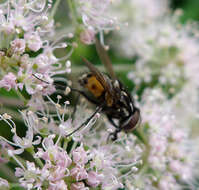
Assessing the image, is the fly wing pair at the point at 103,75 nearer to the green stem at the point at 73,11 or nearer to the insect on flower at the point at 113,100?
the insect on flower at the point at 113,100

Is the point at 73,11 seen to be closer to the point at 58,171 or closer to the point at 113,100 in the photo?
the point at 113,100

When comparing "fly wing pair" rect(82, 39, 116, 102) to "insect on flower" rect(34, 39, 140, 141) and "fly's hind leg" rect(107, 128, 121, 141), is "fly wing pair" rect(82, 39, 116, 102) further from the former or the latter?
"fly's hind leg" rect(107, 128, 121, 141)

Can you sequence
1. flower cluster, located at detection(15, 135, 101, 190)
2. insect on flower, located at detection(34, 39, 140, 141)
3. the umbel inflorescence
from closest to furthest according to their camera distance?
1. flower cluster, located at detection(15, 135, 101, 190)
2. the umbel inflorescence
3. insect on flower, located at detection(34, 39, 140, 141)

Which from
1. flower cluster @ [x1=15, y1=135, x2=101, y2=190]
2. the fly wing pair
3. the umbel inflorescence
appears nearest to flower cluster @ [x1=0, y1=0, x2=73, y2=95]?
the umbel inflorescence

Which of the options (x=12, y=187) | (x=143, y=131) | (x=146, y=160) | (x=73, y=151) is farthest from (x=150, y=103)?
(x=12, y=187)

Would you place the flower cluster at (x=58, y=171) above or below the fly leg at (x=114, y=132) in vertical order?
above

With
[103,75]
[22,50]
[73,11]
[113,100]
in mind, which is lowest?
[113,100]

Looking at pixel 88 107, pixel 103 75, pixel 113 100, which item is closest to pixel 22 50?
pixel 103 75

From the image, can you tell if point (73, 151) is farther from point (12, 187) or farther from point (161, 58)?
point (161, 58)

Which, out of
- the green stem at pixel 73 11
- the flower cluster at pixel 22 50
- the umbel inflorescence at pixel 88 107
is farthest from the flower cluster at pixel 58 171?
the green stem at pixel 73 11
